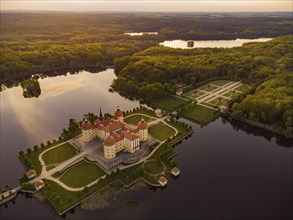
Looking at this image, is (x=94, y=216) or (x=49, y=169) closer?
(x=94, y=216)

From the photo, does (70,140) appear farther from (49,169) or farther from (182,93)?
(182,93)

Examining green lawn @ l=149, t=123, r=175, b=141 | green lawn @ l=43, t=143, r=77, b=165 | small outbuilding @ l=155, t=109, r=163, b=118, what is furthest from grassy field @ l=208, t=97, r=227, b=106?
green lawn @ l=43, t=143, r=77, b=165

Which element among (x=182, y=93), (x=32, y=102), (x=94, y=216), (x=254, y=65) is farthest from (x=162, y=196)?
(x=254, y=65)

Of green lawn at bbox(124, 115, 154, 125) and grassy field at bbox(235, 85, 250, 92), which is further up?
green lawn at bbox(124, 115, 154, 125)

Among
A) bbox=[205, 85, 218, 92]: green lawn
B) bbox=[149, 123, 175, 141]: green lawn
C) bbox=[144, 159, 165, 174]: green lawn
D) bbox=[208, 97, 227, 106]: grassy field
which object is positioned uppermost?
bbox=[144, 159, 165, 174]: green lawn

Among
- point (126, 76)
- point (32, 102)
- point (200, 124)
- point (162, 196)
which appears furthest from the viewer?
point (126, 76)

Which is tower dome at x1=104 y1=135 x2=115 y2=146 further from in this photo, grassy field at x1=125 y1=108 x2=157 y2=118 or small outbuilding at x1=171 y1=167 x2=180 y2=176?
grassy field at x1=125 y1=108 x2=157 y2=118

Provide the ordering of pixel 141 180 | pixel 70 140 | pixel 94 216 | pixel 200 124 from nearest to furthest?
pixel 94 216, pixel 141 180, pixel 70 140, pixel 200 124
